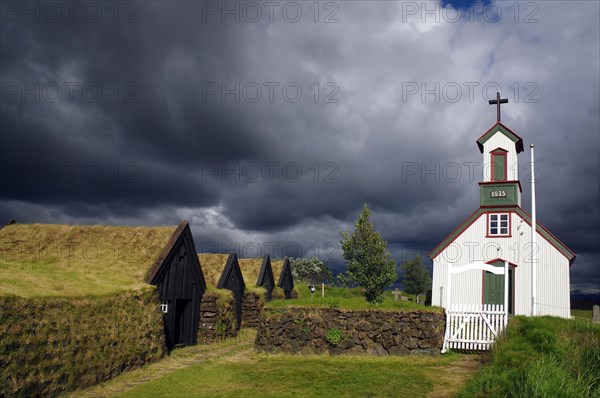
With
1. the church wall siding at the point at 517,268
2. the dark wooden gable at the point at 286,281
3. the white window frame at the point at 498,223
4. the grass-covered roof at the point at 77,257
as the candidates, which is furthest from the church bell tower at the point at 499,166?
the grass-covered roof at the point at 77,257

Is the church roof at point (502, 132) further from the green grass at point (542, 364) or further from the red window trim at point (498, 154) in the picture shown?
the green grass at point (542, 364)

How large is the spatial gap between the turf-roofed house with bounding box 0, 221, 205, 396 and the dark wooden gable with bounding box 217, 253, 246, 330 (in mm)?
4527

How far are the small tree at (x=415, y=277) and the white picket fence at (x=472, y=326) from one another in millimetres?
63702

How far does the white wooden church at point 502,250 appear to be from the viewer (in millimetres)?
27859

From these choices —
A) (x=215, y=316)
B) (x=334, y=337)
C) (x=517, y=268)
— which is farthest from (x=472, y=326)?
(x=517, y=268)

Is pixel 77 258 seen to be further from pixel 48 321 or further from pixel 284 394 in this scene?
pixel 284 394

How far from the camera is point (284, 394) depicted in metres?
11.0

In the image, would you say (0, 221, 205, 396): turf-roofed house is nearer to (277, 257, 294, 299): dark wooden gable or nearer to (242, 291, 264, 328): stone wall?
(242, 291, 264, 328): stone wall

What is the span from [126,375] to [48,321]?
3570mm

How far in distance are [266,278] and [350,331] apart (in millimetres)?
19303

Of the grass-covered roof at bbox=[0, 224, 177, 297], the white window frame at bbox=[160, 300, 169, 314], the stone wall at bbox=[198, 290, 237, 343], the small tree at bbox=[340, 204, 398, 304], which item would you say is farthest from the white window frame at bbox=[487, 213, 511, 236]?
the white window frame at bbox=[160, 300, 169, 314]

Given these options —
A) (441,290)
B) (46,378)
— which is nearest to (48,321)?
(46,378)

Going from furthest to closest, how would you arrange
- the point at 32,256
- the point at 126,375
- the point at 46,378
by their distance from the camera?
the point at 32,256 → the point at 126,375 → the point at 46,378

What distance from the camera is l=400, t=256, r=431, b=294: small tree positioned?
79.1 metres
